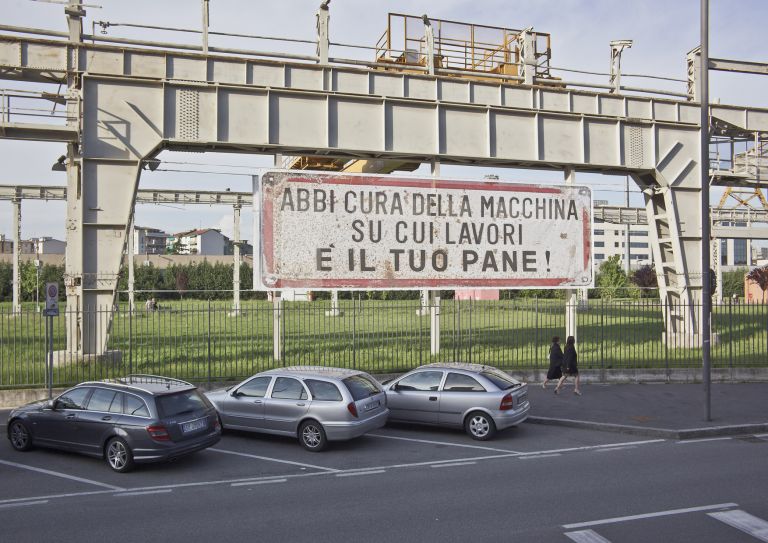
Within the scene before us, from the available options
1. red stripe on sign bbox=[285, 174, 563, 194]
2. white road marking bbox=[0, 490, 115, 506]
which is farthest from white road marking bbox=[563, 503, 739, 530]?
red stripe on sign bbox=[285, 174, 563, 194]

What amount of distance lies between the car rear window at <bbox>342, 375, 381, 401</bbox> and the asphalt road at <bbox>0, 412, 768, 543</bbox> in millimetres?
945

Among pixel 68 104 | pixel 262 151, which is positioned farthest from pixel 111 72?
pixel 262 151

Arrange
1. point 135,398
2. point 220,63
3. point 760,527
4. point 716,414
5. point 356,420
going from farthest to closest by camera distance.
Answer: point 220,63 < point 716,414 < point 356,420 < point 135,398 < point 760,527

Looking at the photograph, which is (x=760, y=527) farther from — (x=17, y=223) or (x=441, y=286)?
(x=17, y=223)

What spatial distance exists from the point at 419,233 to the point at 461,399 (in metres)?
7.13

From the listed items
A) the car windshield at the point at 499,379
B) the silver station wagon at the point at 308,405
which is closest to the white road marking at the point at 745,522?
the car windshield at the point at 499,379

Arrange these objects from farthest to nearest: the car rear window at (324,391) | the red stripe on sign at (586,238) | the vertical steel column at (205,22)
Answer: the red stripe on sign at (586,238)
the vertical steel column at (205,22)
the car rear window at (324,391)

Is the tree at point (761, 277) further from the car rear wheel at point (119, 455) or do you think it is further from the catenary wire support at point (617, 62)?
the car rear wheel at point (119, 455)

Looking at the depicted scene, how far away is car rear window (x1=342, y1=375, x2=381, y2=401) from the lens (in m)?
11.4

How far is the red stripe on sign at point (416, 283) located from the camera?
57.4 ft

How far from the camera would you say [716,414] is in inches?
561

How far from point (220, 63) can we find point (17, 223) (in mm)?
26834

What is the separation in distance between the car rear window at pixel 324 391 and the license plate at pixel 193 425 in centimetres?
189

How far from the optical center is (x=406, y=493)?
8828mm
